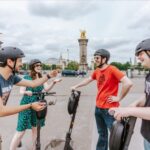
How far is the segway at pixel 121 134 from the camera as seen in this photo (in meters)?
2.48

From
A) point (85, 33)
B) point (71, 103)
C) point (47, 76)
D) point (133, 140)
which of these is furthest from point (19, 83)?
point (85, 33)

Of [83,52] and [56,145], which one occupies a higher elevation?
[83,52]

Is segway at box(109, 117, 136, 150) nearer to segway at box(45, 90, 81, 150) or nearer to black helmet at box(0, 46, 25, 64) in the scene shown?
black helmet at box(0, 46, 25, 64)

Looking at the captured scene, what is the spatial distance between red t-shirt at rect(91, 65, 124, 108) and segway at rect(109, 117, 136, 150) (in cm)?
232

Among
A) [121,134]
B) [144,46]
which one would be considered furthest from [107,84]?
[121,134]

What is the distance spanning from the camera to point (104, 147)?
5301 mm

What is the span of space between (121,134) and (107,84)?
250 cm

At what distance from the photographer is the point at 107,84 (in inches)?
195

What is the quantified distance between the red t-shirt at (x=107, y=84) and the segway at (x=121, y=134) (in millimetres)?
2319

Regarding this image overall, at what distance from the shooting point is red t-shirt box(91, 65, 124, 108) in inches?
193

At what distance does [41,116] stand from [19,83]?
21.4 inches

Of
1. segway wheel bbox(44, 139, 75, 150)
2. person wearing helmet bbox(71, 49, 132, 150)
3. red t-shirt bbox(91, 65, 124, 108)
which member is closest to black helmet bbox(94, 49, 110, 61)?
person wearing helmet bbox(71, 49, 132, 150)

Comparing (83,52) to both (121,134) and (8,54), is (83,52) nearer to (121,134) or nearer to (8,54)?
(8,54)

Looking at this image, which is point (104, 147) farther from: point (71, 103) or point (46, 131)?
point (46, 131)
